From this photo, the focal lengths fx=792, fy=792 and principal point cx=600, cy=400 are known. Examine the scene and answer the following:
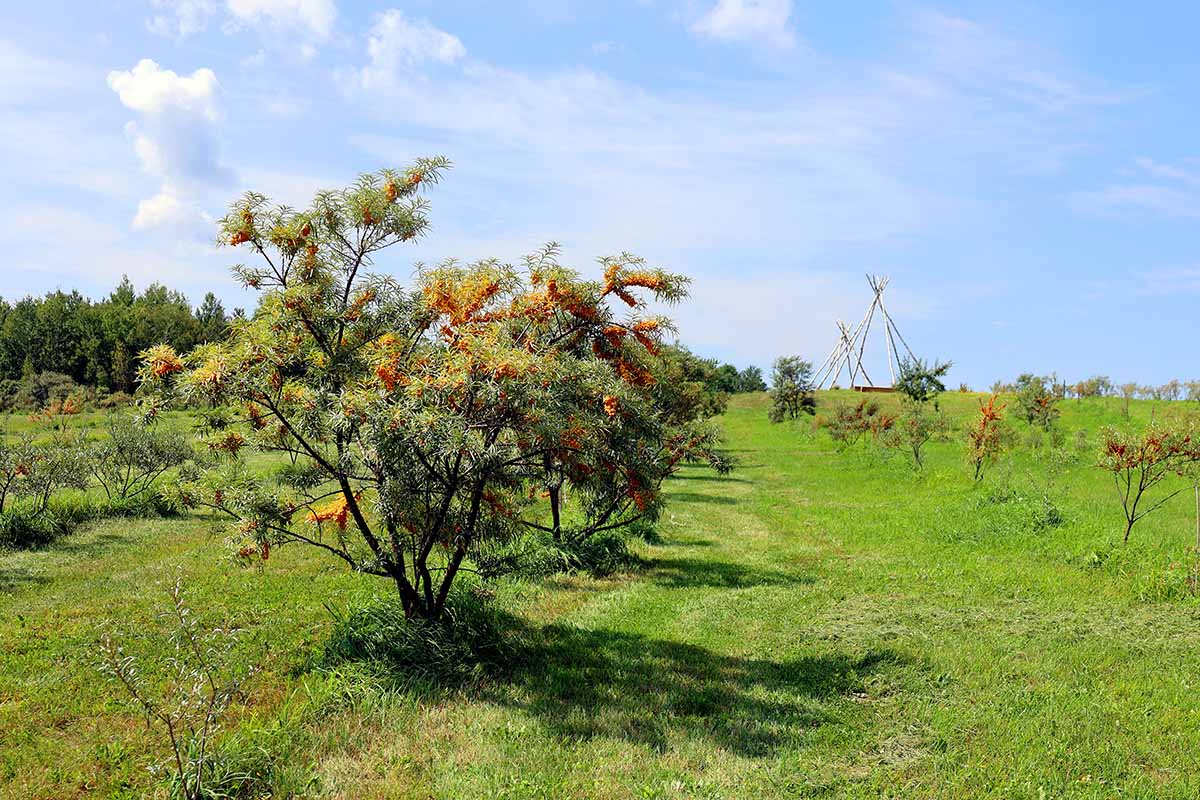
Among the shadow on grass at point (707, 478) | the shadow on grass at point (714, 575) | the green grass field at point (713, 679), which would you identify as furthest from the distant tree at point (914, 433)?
the shadow on grass at point (714, 575)

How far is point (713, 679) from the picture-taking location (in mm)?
7848

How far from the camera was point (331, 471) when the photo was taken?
291 inches

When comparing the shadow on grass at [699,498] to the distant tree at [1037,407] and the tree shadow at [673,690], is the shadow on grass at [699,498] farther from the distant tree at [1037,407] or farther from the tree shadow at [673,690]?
the distant tree at [1037,407]

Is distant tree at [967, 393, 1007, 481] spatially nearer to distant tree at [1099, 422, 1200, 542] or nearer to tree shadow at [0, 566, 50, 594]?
distant tree at [1099, 422, 1200, 542]

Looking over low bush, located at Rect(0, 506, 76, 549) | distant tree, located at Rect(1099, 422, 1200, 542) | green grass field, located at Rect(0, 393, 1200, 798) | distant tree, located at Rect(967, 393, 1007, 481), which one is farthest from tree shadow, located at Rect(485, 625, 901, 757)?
distant tree, located at Rect(967, 393, 1007, 481)

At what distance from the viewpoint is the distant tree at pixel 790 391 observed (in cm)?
5794

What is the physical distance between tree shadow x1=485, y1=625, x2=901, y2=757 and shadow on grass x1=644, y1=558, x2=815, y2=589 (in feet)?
10.5

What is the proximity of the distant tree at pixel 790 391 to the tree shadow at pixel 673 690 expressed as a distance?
50.6 m

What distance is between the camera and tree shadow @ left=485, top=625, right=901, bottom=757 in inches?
259

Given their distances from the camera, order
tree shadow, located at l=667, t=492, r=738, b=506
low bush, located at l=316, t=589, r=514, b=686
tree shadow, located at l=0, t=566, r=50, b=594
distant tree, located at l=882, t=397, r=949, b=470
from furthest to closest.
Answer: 1. distant tree, located at l=882, t=397, r=949, b=470
2. tree shadow, located at l=667, t=492, r=738, b=506
3. tree shadow, located at l=0, t=566, r=50, b=594
4. low bush, located at l=316, t=589, r=514, b=686

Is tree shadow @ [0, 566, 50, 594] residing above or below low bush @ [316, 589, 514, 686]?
below

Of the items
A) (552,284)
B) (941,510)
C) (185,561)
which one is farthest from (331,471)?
(941,510)

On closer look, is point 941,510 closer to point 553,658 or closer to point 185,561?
point 553,658

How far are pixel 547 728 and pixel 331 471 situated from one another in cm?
304
